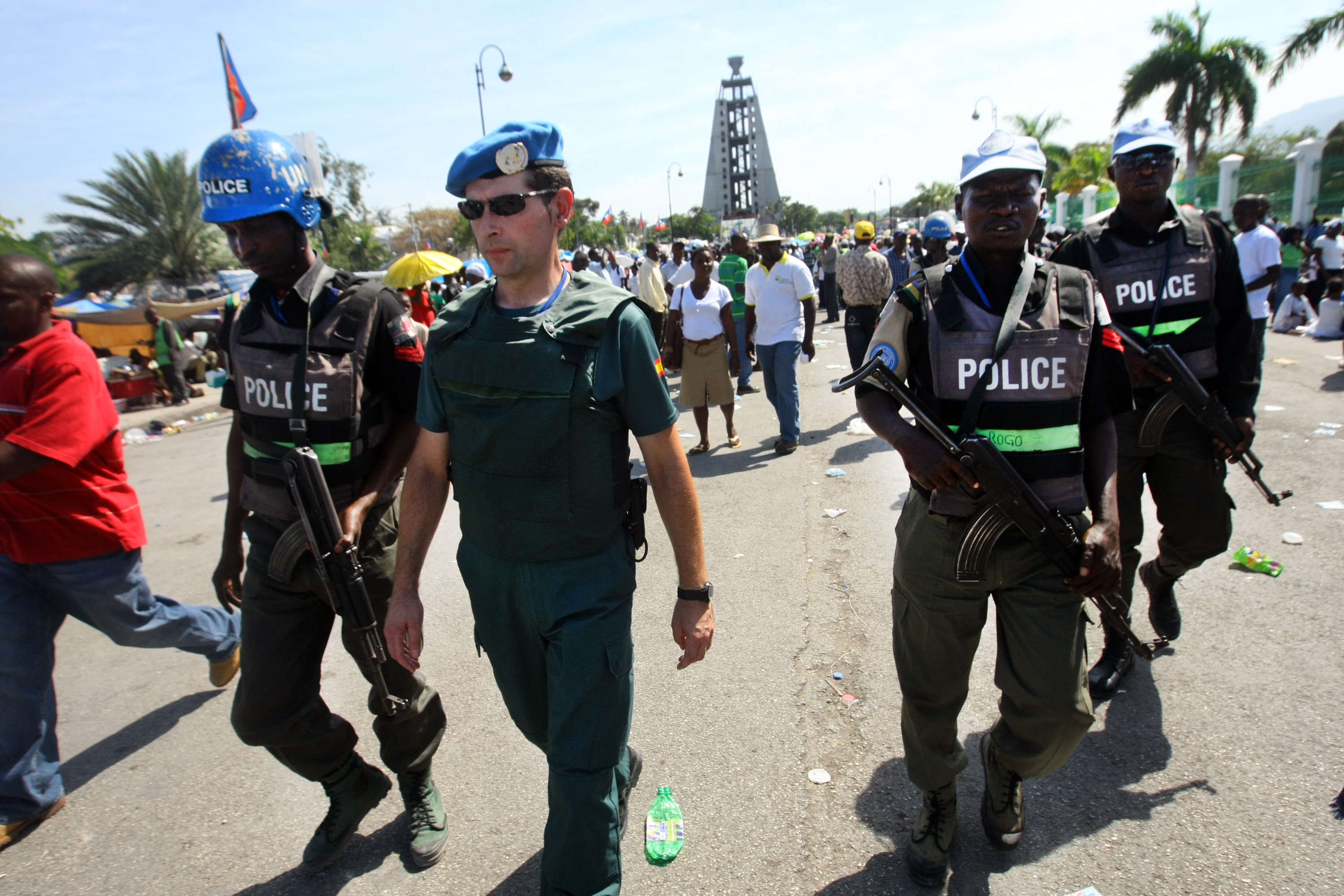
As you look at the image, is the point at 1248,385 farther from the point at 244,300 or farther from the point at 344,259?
the point at 344,259

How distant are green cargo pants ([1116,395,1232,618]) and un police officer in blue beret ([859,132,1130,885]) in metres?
0.95

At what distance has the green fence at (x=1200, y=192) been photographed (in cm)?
1934

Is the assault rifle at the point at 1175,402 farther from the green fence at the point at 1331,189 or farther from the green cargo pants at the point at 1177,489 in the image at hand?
the green fence at the point at 1331,189

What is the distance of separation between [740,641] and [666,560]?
1.27 metres

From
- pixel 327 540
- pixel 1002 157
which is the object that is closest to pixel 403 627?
pixel 327 540

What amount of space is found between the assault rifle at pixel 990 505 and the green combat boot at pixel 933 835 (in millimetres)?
661

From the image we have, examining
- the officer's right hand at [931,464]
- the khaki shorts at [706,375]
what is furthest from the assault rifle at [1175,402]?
the khaki shorts at [706,375]

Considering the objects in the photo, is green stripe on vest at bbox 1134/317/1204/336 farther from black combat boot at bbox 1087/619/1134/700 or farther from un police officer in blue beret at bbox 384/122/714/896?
un police officer in blue beret at bbox 384/122/714/896

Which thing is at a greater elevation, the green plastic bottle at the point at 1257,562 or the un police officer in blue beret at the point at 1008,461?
the un police officer in blue beret at the point at 1008,461

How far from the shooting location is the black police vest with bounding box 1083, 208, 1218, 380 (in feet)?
9.75

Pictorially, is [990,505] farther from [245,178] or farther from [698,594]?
[245,178]

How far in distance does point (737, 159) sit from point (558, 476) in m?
109

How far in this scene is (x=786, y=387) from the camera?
23.4 ft

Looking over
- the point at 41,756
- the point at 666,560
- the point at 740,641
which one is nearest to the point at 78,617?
the point at 41,756
